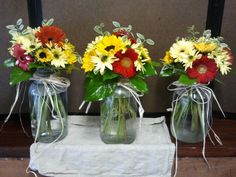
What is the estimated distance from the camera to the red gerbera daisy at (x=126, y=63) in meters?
0.75

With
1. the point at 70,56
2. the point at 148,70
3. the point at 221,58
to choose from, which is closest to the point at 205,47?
the point at 221,58

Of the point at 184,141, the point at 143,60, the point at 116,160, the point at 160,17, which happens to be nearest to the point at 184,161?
the point at 184,141

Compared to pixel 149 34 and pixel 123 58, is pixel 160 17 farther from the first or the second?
pixel 123 58

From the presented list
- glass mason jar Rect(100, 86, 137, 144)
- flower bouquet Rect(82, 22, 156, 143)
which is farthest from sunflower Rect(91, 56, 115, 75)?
glass mason jar Rect(100, 86, 137, 144)

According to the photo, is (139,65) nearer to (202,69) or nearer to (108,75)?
(108,75)

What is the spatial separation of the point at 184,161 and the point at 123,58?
412 millimetres

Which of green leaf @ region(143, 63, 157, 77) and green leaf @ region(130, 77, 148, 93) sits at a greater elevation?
green leaf @ region(143, 63, 157, 77)

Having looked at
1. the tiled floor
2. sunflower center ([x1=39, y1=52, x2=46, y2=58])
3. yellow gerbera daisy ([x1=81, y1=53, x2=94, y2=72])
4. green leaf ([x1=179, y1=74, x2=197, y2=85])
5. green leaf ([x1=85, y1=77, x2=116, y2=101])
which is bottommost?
the tiled floor

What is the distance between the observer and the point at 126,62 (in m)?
0.76

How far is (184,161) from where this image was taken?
0.93 m

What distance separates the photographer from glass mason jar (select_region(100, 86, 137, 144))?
84 cm

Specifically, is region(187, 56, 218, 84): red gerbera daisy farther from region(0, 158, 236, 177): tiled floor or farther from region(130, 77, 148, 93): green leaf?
region(0, 158, 236, 177): tiled floor

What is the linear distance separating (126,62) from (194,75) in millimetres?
211

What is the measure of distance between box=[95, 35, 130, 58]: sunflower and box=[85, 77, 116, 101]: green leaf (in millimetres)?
86
